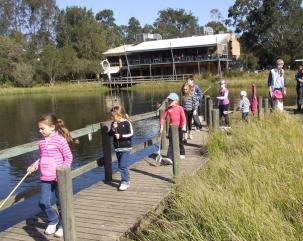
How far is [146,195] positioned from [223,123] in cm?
788

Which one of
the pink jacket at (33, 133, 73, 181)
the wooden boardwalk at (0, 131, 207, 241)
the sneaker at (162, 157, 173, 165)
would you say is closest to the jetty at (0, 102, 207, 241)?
the wooden boardwalk at (0, 131, 207, 241)

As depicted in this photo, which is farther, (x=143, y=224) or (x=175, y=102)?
(x=175, y=102)

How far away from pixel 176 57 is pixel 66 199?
67.5 meters

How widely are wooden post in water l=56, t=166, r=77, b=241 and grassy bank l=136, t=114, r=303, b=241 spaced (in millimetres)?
785

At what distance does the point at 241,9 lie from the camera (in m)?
68.3

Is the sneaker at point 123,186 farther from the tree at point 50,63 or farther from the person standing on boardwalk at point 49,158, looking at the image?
the tree at point 50,63

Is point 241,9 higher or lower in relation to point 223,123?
higher

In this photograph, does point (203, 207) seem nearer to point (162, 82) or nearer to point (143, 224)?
point (143, 224)

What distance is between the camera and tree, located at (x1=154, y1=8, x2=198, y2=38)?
119 metres

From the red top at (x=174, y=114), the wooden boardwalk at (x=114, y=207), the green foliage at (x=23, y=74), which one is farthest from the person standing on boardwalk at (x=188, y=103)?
the green foliage at (x=23, y=74)

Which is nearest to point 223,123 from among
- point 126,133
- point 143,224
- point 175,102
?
point 175,102

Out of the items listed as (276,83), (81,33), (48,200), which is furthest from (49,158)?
(81,33)

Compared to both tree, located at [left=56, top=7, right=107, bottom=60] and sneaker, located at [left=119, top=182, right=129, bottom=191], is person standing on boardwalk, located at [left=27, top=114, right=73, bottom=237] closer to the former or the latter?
sneaker, located at [left=119, top=182, right=129, bottom=191]

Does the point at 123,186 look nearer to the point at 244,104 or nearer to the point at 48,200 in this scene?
the point at 48,200
